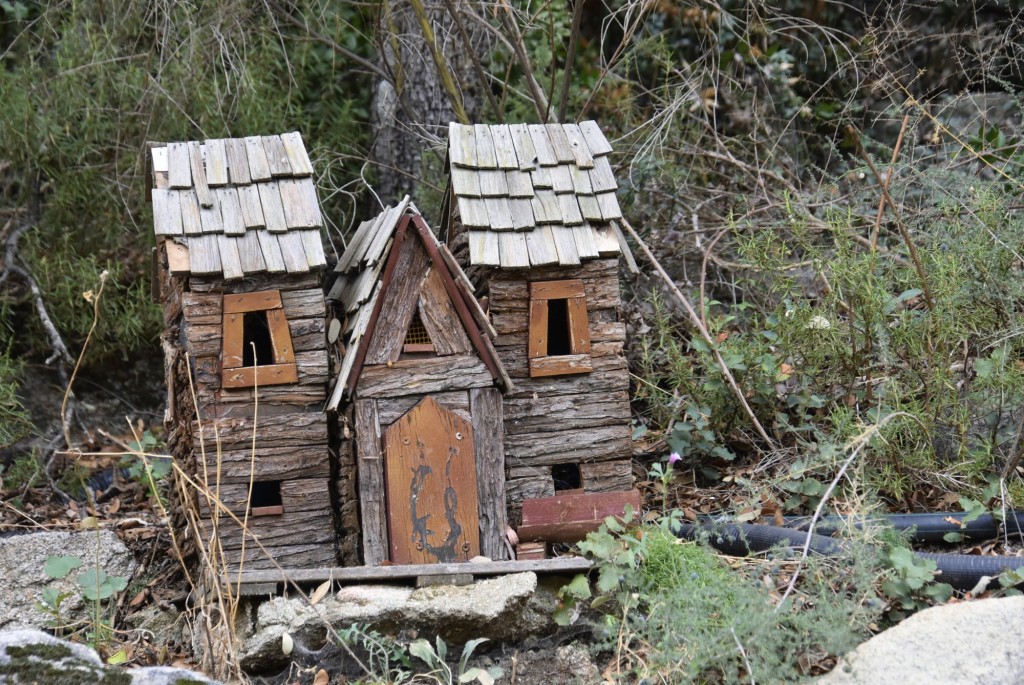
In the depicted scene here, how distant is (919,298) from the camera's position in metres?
7.22

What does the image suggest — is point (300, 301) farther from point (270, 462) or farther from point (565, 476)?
point (565, 476)

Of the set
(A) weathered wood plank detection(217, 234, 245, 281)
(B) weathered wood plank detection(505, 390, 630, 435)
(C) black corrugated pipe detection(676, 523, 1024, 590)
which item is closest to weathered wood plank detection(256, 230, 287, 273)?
(A) weathered wood plank detection(217, 234, 245, 281)

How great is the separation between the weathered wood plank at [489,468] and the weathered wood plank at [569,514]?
0.66 feet

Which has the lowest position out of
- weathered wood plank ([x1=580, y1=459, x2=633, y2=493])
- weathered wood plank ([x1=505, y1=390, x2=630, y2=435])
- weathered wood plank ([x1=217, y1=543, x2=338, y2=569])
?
weathered wood plank ([x1=217, y1=543, x2=338, y2=569])

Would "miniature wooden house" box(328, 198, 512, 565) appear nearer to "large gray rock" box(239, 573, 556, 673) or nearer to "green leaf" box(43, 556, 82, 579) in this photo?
"large gray rock" box(239, 573, 556, 673)

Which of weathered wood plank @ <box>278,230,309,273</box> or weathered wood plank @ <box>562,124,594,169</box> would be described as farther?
→ weathered wood plank @ <box>562,124,594,169</box>

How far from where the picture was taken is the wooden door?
492 centimetres

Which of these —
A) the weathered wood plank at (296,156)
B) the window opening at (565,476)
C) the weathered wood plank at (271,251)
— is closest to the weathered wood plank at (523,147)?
the weathered wood plank at (296,156)

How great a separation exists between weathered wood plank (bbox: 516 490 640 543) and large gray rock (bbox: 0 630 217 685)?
189 cm

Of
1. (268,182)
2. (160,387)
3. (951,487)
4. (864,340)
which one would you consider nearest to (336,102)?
(160,387)

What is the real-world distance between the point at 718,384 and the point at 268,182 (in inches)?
121

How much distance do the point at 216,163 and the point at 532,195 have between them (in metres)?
1.66

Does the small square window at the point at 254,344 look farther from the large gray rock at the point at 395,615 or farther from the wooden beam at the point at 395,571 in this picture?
the large gray rock at the point at 395,615

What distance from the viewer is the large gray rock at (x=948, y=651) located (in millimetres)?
4074
